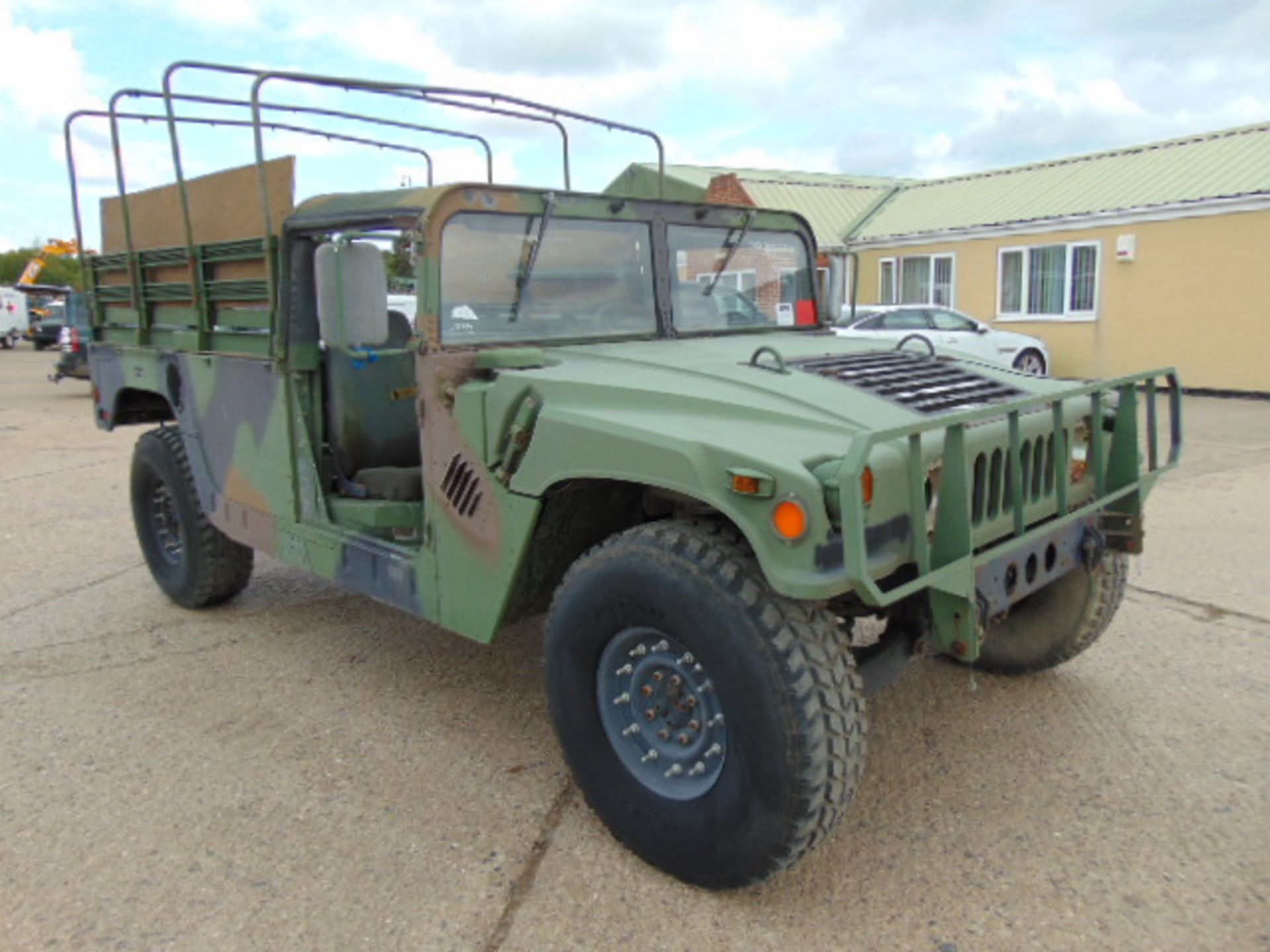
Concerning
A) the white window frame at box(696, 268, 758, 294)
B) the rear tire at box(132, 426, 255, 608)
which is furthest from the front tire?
the rear tire at box(132, 426, 255, 608)

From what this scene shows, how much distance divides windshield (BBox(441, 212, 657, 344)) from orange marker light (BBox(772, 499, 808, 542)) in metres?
1.43

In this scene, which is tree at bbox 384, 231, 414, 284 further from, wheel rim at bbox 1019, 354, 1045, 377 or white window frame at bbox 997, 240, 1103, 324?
white window frame at bbox 997, 240, 1103, 324

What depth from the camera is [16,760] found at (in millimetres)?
3557

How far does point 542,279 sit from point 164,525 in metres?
2.87

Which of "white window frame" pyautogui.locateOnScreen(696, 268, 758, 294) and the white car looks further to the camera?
the white car

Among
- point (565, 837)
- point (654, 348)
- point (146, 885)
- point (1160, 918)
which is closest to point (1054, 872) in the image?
point (1160, 918)

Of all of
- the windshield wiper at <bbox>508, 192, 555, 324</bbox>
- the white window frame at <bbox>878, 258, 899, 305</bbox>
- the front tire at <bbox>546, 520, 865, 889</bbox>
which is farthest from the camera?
the white window frame at <bbox>878, 258, 899, 305</bbox>

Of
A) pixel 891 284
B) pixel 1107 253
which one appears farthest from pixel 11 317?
pixel 1107 253

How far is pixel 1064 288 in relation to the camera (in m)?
17.1

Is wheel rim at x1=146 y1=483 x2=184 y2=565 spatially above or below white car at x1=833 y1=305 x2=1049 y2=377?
below

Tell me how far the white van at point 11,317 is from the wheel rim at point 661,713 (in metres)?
36.2

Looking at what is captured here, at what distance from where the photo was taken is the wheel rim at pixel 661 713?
107 inches

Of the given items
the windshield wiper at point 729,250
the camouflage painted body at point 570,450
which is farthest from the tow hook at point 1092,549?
the windshield wiper at point 729,250

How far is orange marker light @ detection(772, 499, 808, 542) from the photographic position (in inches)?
92.3
